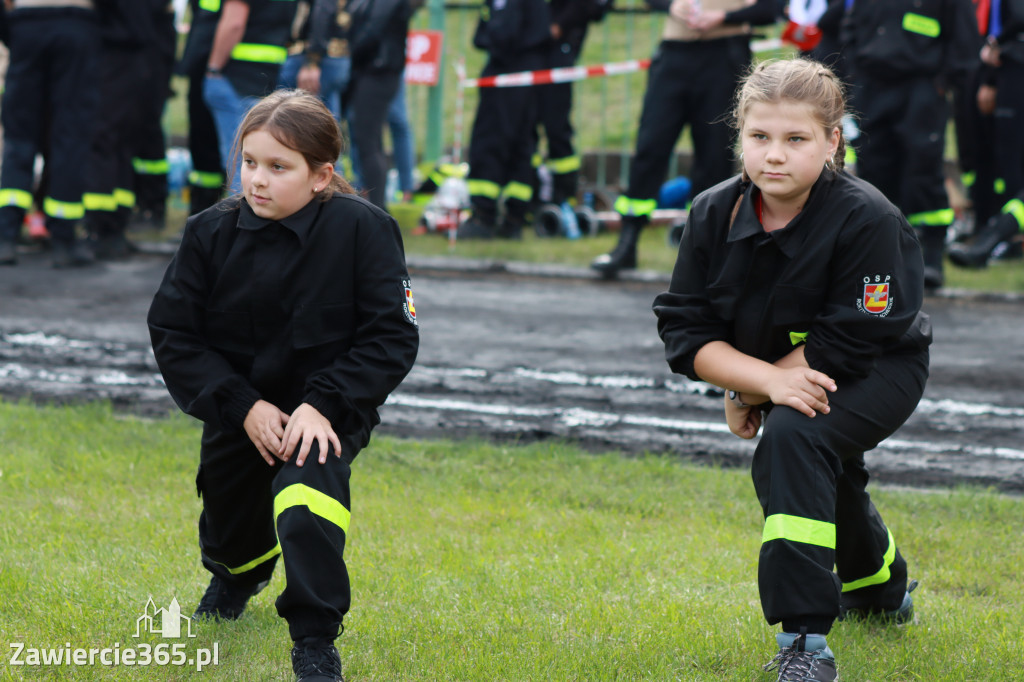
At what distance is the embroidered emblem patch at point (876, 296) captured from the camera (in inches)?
119

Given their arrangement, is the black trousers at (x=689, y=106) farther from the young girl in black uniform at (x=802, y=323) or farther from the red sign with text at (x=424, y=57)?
the young girl in black uniform at (x=802, y=323)

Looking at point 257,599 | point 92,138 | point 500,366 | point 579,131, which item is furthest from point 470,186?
point 257,599

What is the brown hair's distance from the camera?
10.1 feet

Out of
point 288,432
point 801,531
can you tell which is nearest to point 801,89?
point 801,531

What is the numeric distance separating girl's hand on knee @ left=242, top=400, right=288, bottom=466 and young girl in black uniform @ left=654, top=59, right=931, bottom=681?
0.98 meters

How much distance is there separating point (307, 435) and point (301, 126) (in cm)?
75

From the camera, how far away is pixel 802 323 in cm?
313

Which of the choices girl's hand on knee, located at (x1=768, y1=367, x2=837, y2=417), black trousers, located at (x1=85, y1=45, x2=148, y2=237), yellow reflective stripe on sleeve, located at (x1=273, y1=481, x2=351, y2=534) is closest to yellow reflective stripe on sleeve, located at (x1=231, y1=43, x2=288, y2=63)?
black trousers, located at (x1=85, y1=45, x2=148, y2=237)

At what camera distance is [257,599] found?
12.0 ft

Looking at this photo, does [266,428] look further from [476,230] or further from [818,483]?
[476,230]

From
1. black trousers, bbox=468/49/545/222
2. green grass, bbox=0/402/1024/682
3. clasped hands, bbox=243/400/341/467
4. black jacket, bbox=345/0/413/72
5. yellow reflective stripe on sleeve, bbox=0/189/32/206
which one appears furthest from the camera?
black trousers, bbox=468/49/545/222

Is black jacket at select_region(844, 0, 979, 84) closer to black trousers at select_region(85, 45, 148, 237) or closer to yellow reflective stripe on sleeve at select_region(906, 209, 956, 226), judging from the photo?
yellow reflective stripe on sleeve at select_region(906, 209, 956, 226)

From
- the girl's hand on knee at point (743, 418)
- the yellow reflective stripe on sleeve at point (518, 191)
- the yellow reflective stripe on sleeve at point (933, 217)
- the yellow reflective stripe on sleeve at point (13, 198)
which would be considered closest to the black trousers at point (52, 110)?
the yellow reflective stripe on sleeve at point (13, 198)

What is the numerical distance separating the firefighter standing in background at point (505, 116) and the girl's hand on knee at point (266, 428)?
306 inches
